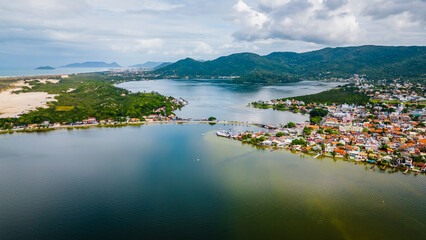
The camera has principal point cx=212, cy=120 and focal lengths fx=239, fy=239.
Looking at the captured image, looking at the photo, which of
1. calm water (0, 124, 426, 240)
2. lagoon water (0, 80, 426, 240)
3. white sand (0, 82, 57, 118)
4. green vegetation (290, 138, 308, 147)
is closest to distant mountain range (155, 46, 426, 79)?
green vegetation (290, 138, 308, 147)

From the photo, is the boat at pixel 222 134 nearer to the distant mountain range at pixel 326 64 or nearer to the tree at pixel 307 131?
the tree at pixel 307 131

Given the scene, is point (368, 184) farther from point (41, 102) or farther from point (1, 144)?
point (41, 102)

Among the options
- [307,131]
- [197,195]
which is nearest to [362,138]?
[307,131]

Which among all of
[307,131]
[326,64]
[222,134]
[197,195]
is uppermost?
[326,64]

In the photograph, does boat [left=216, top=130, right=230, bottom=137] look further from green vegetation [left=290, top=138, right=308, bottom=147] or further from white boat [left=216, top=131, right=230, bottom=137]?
green vegetation [left=290, top=138, right=308, bottom=147]

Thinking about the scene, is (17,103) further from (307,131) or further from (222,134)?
(307,131)

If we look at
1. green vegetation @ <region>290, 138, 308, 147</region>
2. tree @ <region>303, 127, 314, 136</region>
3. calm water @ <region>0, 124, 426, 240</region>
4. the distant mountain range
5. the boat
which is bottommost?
calm water @ <region>0, 124, 426, 240</region>

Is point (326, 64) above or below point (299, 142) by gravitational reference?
above
